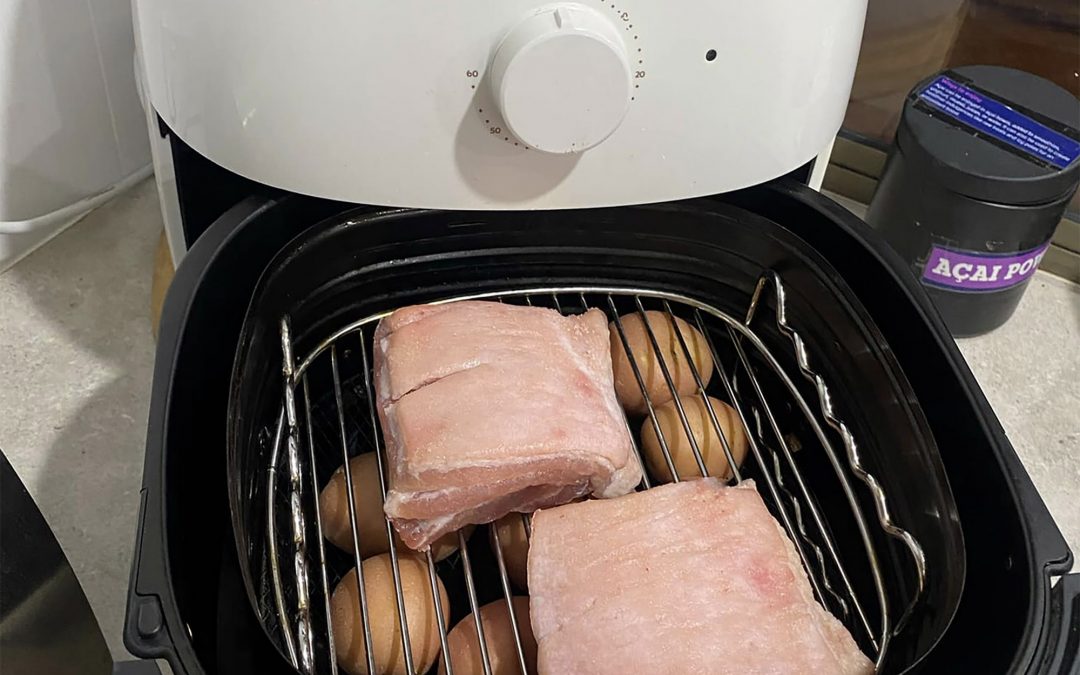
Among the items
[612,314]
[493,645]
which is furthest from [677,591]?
[612,314]

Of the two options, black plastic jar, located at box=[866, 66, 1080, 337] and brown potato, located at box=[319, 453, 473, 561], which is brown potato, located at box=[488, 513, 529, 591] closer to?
brown potato, located at box=[319, 453, 473, 561]

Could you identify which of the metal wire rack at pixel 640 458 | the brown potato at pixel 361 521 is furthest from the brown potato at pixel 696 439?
the brown potato at pixel 361 521

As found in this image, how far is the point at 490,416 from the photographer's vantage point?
502 millimetres

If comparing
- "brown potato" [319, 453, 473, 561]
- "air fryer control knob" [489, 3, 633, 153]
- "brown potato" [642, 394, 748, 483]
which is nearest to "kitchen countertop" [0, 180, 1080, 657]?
"brown potato" [319, 453, 473, 561]

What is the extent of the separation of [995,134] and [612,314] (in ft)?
1.08

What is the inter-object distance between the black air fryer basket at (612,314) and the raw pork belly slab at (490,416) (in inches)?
2.1

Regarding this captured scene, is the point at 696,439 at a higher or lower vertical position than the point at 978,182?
lower

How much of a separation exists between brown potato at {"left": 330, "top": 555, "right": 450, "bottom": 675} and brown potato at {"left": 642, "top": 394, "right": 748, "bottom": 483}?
6.6 inches

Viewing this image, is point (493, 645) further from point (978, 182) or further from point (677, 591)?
point (978, 182)

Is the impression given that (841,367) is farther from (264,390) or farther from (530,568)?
(264,390)

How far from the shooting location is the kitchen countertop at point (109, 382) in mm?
668

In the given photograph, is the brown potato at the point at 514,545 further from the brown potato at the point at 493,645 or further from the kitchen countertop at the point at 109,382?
the kitchen countertop at the point at 109,382

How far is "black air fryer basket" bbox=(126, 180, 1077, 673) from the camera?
1.41 ft

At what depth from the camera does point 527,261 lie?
0.62 metres
